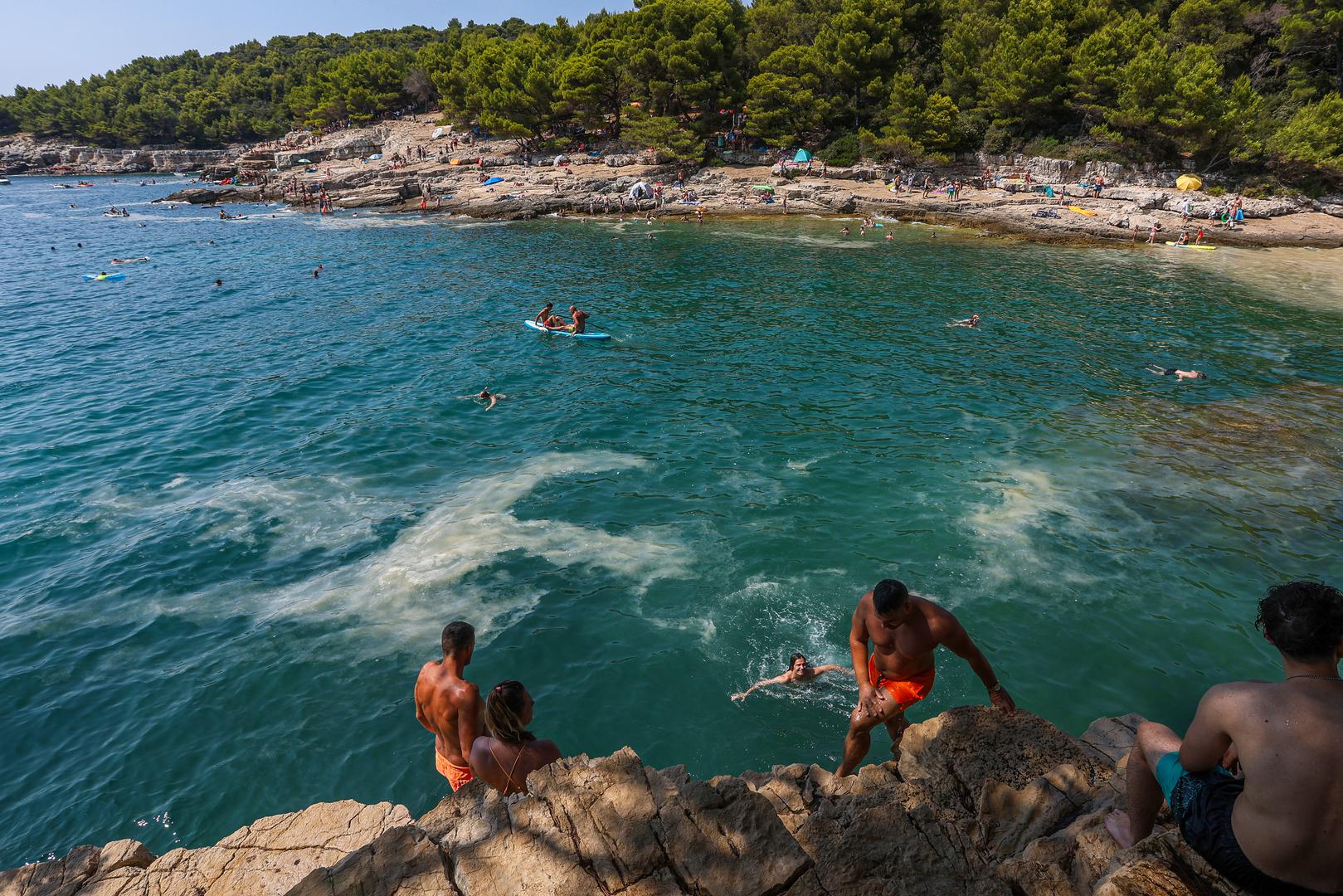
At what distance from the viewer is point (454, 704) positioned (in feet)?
20.9

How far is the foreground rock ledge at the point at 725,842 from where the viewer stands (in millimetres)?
3881

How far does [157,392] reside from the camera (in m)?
20.8

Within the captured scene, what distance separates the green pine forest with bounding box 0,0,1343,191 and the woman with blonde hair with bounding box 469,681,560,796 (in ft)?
181

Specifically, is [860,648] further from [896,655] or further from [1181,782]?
[1181,782]

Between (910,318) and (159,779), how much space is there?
26.2 meters

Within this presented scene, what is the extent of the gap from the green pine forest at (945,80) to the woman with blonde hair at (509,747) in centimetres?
5502

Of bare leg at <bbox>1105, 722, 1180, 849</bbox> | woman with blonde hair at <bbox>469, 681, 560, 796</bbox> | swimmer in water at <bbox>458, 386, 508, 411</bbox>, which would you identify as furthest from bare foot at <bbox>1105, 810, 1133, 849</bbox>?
swimmer in water at <bbox>458, 386, 508, 411</bbox>

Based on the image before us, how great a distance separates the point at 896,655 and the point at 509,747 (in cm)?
369

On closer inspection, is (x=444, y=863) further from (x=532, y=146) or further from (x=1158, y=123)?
(x=532, y=146)

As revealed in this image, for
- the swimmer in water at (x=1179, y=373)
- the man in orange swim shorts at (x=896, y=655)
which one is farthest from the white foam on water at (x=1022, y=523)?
the swimmer in water at (x=1179, y=373)

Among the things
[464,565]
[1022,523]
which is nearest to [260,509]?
[464,565]

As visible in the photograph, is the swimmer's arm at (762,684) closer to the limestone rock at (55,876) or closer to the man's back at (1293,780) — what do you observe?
the man's back at (1293,780)

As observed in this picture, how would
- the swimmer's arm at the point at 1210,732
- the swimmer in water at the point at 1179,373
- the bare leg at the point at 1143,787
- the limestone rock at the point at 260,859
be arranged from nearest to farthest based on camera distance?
the swimmer's arm at the point at 1210,732, the bare leg at the point at 1143,787, the limestone rock at the point at 260,859, the swimmer in water at the point at 1179,373

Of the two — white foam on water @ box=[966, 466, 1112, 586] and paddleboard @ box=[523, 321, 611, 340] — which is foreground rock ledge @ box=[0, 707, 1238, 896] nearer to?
white foam on water @ box=[966, 466, 1112, 586]
